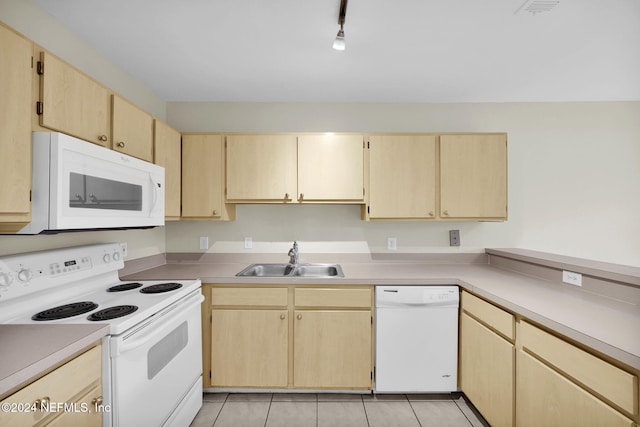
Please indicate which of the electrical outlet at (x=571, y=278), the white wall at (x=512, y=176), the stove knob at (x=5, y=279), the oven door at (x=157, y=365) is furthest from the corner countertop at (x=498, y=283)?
the stove knob at (x=5, y=279)

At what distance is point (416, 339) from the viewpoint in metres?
1.89

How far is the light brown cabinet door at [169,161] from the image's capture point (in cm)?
193

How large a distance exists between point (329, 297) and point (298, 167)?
1.05 meters

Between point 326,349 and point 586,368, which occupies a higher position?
point 586,368

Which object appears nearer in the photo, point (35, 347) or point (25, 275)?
point (35, 347)

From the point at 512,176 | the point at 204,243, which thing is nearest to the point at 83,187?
the point at 204,243

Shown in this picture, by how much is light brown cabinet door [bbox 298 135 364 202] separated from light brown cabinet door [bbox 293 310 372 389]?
0.92 metres

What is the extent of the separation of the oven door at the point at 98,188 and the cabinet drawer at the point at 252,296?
661mm

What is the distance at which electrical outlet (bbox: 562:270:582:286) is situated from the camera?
1.57 m

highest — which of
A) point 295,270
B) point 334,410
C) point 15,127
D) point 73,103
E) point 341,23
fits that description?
point 341,23

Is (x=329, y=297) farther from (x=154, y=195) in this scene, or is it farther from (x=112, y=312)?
(x=154, y=195)

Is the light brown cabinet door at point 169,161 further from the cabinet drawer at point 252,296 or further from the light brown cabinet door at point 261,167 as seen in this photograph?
the cabinet drawer at point 252,296

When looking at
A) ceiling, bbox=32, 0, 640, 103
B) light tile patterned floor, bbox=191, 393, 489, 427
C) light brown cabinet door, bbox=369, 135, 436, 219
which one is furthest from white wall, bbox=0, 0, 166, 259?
light brown cabinet door, bbox=369, 135, 436, 219

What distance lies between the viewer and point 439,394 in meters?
1.96
